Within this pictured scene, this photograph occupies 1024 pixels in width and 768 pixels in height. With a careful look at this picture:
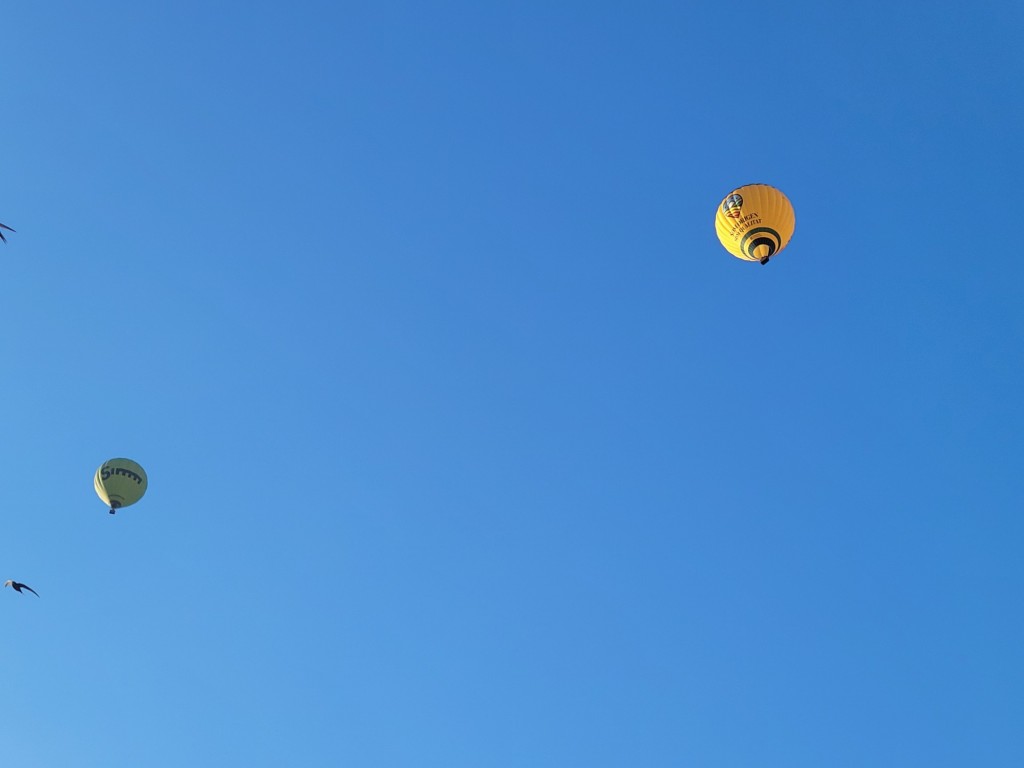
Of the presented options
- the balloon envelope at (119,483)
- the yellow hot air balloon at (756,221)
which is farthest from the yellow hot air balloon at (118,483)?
the yellow hot air balloon at (756,221)

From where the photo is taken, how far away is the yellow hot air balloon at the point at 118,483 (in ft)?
173

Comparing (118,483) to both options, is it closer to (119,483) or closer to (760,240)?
(119,483)

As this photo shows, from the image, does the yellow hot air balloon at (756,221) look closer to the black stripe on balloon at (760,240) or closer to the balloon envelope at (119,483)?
the black stripe on balloon at (760,240)

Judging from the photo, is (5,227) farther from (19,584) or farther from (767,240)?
(767,240)

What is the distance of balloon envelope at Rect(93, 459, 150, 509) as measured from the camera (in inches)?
2082

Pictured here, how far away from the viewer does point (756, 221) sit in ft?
141

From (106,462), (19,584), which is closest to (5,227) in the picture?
(19,584)

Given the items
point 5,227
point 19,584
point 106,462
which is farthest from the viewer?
point 106,462

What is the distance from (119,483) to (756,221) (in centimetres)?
3093

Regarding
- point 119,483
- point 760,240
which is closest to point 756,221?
point 760,240

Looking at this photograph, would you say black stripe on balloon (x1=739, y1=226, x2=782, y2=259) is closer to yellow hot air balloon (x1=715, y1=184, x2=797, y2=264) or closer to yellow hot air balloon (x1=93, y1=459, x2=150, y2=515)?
yellow hot air balloon (x1=715, y1=184, x2=797, y2=264)

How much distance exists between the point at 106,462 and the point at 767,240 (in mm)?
31840

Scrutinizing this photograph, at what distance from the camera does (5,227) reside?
102 feet

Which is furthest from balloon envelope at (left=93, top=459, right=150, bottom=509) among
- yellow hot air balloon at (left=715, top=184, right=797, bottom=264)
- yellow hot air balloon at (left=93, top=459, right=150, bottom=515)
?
yellow hot air balloon at (left=715, top=184, right=797, bottom=264)
